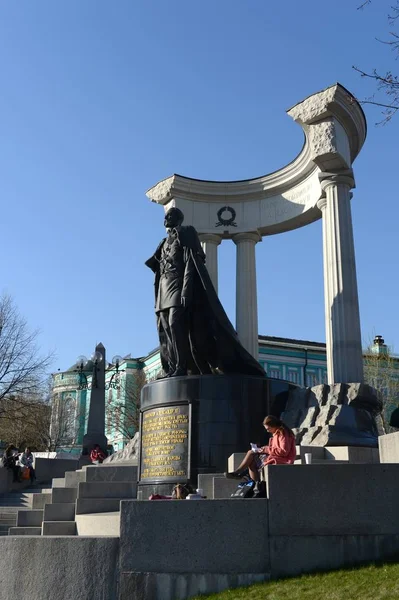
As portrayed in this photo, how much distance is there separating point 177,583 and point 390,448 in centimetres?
320

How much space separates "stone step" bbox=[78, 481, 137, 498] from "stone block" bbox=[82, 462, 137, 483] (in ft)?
4.11

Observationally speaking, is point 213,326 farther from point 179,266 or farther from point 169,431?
point 169,431

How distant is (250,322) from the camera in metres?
25.5

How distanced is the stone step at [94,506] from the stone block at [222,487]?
8.30ft

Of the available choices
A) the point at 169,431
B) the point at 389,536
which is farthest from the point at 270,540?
the point at 169,431

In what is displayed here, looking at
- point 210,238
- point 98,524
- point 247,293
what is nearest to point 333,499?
point 98,524

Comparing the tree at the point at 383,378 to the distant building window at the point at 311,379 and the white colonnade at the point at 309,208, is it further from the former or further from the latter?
the white colonnade at the point at 309,208

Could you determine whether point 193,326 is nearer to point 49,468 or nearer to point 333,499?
point 333,499

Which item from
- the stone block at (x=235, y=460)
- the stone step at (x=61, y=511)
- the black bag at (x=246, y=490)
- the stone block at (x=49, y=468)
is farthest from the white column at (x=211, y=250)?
the black bag at (x=246, y=490)

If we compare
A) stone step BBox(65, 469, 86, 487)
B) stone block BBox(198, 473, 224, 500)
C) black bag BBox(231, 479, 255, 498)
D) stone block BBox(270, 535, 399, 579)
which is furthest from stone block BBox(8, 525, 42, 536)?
stone block BBox(270, 535, 399, 579)

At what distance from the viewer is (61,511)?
12266 millimetres

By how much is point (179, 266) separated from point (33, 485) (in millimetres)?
13056

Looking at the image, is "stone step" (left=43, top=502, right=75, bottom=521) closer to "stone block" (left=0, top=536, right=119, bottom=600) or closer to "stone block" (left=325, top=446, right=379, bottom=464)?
"stone block" (left=0, top=536, right=119, bottom=600)

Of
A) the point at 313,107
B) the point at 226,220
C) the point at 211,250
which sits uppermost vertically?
the point at 313,107
